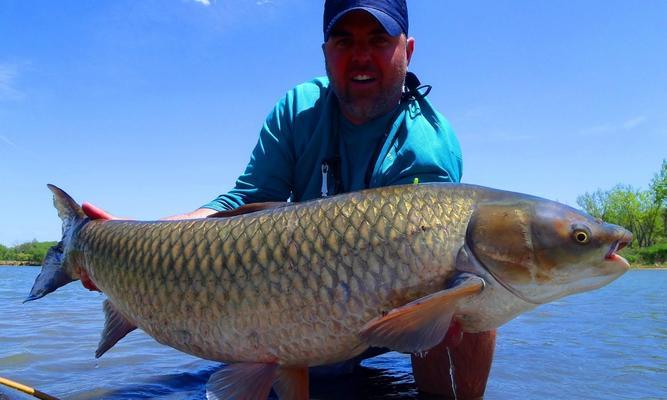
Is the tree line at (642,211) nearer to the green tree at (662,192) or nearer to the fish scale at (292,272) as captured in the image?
the green tree at (662,192)

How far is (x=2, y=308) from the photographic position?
30.4 ft

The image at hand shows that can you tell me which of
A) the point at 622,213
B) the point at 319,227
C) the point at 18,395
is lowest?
the point at 622,213

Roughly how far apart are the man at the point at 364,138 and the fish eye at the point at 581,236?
1.10 meters

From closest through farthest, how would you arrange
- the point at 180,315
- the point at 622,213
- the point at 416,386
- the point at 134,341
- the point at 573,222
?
1. the point at 573,222
2. the point at 180,315
3. the point at 416,386
4. the point at 134,341
5. the point at 622,213

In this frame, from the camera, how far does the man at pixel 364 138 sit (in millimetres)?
3191

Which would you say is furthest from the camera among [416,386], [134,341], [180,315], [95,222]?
[134,341]

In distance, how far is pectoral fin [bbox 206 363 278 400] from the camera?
238 centimetres

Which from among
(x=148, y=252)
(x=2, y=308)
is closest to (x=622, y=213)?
(x=2, y=308)

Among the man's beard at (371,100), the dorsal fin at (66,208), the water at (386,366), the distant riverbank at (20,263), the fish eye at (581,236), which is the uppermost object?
the man's beard at (371,100)

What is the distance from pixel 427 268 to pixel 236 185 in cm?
195

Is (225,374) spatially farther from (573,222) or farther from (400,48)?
(400,48)

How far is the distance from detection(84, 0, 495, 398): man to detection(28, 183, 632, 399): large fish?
0.87 metres

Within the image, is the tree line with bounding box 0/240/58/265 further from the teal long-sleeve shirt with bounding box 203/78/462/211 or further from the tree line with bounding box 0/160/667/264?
the teal long-sleeve shirt with bounding box 203/78/462/211

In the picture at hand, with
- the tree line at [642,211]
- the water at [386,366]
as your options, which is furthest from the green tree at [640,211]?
the water at [386,366]
